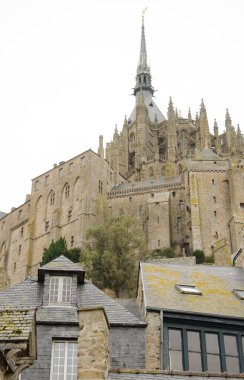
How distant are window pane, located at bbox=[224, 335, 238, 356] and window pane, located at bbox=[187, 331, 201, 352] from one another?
2.82ft

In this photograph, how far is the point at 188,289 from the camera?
20.3m

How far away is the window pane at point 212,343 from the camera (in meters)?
17.4

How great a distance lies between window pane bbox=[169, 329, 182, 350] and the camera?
1738 centimetres

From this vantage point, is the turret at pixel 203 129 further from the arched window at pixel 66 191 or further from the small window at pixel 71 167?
the arched window at pixel 66 191

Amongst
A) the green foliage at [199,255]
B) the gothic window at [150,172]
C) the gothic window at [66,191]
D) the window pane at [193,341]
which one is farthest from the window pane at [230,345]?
the gothic window at [150,172]

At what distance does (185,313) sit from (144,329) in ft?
5.40

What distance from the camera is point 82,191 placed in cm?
8069

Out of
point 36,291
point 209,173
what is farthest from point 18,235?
point 36,291

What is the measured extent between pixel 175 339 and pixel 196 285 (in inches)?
144

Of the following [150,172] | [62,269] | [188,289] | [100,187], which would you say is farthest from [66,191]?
[62,269]

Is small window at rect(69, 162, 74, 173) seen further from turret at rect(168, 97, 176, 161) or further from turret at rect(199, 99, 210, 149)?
turret at rect(199, 99, 210, 149)

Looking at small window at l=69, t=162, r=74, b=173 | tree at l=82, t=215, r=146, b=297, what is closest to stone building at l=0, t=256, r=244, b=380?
tree at l=82, t=215, r=146, b=297

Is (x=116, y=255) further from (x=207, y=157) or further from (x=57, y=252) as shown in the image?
(x=207, y=157)

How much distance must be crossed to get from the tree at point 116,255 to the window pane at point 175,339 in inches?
1055
